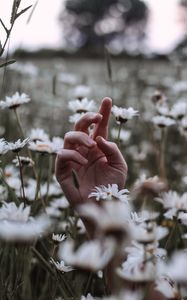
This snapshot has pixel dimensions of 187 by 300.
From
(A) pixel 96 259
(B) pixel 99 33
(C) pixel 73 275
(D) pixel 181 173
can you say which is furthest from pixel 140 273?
(B) pixel 99 33

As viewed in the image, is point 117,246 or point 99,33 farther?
point 99,33

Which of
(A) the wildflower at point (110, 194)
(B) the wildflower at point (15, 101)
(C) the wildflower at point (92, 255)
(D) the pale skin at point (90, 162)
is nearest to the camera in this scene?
(C) the wildflower at point (92, 255)

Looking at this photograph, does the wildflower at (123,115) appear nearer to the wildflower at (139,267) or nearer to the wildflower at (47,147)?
the wildflower at (47,147)

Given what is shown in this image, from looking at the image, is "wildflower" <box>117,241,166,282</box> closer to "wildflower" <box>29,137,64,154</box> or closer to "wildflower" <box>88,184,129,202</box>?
"wildflower" <box>88,184,129,202</box>

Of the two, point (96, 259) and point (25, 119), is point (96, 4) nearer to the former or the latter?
point (25, 119)

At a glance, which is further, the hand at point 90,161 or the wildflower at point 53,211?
the wildflower at point 53,211

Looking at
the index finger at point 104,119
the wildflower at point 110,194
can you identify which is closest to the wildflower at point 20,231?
the wildflower at point 110,194

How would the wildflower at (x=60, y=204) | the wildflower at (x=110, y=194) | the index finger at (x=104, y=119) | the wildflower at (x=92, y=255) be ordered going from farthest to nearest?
the wildflower at (x=60, y=204) < the index finger at (x=104, y=119) < the wildflower at (x=110, y=194) < the wildflower at (x=92, y=255)

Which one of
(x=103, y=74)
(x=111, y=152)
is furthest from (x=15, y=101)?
(x=103, y=74)
